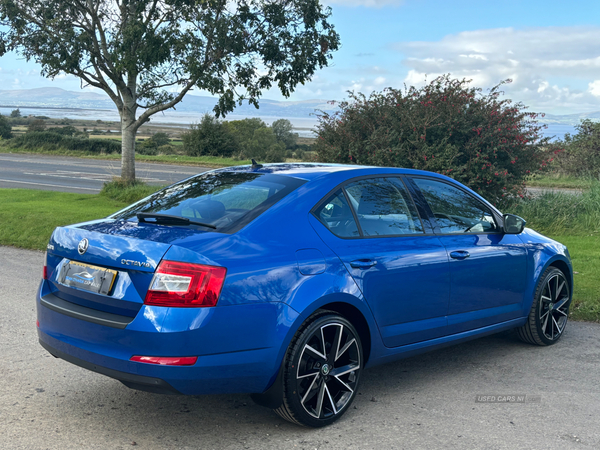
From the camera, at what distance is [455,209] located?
5.23m

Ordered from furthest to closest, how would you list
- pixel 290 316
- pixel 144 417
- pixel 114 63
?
1. pixel 114 63
2. pixel 144 417
3. pixel 290 316

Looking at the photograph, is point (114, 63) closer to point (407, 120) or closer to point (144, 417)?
point (407, 120)

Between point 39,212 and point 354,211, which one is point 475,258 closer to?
point 354,211

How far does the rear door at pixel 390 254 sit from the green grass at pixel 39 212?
763 cm

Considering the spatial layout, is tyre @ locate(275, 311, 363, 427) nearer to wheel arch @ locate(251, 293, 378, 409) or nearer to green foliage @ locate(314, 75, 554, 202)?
wheel arch @ locate(251, 293, 378, 409)

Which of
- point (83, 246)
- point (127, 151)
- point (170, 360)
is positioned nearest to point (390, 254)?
point (170, 360)

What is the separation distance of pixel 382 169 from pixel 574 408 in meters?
2.13

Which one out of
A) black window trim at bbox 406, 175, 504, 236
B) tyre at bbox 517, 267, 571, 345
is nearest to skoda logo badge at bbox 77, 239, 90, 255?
black window trim at bbox 406, 175, 504, 236

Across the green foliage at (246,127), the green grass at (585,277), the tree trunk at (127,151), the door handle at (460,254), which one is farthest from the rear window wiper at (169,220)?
the green foliage at (246,127)

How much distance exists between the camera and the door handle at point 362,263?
4140mm

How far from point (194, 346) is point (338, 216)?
138 centimetres

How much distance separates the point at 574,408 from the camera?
14.2ft

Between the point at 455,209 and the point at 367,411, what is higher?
the point at 455,209

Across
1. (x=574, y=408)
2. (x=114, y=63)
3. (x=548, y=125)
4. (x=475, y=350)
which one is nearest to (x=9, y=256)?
(x=114, y=63)
